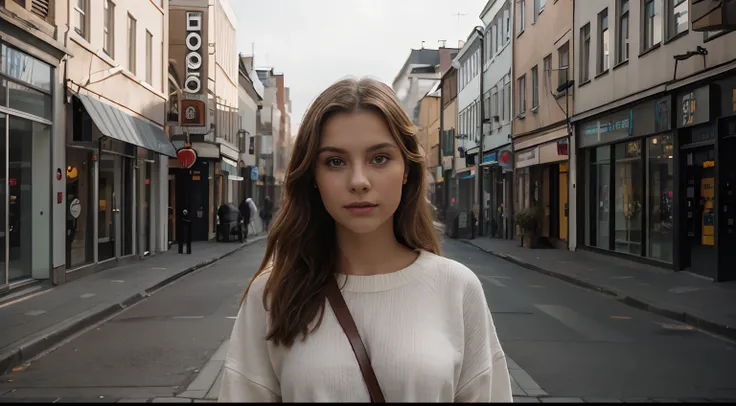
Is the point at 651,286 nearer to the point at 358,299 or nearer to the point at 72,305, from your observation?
the point at 72,305

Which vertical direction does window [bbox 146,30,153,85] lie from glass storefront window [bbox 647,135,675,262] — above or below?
above

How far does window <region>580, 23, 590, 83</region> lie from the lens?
22998mm

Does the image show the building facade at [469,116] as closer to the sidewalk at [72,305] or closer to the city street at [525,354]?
the sidewalk at [72,305]

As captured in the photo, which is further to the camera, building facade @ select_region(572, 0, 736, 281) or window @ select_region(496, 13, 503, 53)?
window @ select_region(496, 13, 503, 53)

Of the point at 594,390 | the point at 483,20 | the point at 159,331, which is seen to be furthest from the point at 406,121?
the point at 483,20

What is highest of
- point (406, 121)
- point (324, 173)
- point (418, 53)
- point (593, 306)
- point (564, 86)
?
point (418, 53)

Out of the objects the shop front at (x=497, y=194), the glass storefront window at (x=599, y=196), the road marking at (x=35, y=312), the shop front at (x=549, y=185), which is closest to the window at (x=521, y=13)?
the shop front at (x=497, y=194)

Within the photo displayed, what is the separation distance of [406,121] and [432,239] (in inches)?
15.4

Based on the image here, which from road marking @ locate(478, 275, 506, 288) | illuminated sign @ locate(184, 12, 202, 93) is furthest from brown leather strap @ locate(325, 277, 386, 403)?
illuminated sign @ locate(184, 12, 202, 93)

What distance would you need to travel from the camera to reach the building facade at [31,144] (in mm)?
12141

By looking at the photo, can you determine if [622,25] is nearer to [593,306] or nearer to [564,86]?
[564,86]

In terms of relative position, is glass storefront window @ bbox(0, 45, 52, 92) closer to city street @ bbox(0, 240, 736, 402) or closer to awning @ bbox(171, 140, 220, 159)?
city street @ bbox(0, 240, 736, 402)

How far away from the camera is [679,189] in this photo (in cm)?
1614

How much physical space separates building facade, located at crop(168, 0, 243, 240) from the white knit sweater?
80.8 ft
